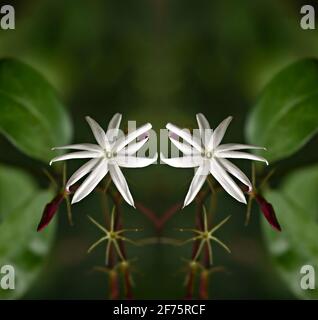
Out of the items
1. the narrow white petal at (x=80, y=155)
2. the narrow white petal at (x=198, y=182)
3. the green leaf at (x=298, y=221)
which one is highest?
the narrow white petal at (x=80, y=155)

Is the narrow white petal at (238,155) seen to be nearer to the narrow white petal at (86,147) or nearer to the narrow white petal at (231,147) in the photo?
the narrow white petal at (231,147)

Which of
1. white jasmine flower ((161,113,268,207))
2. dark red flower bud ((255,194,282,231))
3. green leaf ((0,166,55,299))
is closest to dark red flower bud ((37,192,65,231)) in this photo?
green leaf ((0,166,55,299))

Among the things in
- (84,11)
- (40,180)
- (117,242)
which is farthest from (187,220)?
(84,11)

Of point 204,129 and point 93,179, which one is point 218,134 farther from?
point 93,179

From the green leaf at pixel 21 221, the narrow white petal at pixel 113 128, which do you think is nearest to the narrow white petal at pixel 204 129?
the narrow white petal at pixel 113 128

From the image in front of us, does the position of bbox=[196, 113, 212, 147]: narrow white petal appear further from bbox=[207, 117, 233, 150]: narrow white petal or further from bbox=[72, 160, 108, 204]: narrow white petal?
bbox=[72, 160, 108, 204]: narrow white petal

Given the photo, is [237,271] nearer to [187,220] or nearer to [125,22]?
[187,220]
